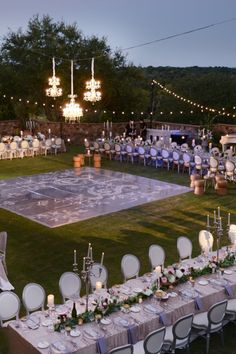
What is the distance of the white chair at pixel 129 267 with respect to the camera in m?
9.89

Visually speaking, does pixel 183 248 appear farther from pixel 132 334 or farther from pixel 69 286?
pixel 132 334

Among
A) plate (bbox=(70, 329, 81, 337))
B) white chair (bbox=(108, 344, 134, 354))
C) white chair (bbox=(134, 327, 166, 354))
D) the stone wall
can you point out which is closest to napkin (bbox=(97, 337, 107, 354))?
plate (bbox=(70, 329, 81, 337))

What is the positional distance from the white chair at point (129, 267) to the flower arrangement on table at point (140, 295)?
100cm

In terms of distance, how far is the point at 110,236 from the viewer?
43.2ft

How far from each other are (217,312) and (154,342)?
1.40 meters

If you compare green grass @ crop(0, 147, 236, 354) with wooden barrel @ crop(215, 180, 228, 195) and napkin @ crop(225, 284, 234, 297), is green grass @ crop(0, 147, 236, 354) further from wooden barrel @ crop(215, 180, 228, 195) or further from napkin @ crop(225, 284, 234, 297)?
napkin @ crop(225, 284, 234, 297)

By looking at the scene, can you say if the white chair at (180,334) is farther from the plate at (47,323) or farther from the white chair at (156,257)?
the white chair at (156,257)

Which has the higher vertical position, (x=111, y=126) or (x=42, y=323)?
(x=111, y=126)

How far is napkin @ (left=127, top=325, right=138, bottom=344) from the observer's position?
7281 millimetres

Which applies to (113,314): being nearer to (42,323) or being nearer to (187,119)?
(42,323)

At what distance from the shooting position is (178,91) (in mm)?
41219

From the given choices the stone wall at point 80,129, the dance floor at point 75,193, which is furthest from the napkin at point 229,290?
the stone wall at point 80,129

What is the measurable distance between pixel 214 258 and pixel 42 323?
3.80m

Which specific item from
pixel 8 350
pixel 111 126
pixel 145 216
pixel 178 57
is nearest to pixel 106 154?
pixel 111 126
